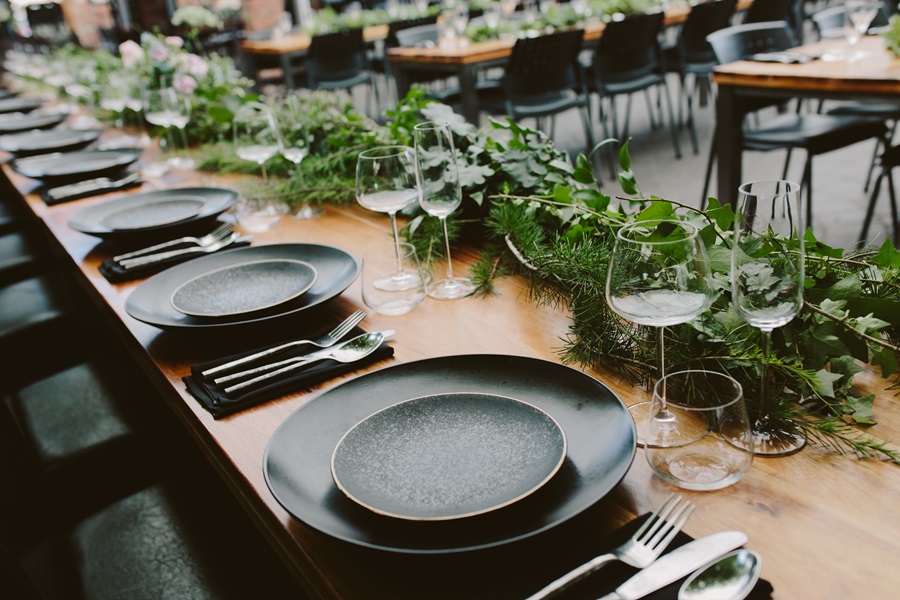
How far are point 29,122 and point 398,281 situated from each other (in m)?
2.90

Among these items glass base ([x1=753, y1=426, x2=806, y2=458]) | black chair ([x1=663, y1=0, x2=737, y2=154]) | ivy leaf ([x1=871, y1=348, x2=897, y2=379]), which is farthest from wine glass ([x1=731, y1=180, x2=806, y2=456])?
black chair ([x1=663, y1=0, x2=737, y2=154])

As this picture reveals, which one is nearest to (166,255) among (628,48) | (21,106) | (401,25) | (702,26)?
(21,106)

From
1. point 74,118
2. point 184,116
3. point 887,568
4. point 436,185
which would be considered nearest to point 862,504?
point 887,568

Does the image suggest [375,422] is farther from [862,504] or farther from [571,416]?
[862,504]

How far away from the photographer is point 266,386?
971mm

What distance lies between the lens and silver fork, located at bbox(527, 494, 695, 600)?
23.6 inches

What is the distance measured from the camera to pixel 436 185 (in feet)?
3.69

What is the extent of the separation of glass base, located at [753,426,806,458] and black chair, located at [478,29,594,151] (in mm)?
3847

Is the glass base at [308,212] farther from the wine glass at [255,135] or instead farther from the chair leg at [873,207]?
the chair leg at [873,207]

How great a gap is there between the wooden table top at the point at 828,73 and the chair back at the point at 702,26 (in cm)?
200

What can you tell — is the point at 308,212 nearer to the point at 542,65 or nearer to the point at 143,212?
the point at 143,212

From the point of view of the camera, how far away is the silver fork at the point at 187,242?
148cm

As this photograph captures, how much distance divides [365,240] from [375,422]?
78cm

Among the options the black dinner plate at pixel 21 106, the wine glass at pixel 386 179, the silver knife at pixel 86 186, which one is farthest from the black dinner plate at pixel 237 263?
the black dinner plate at pixel 21 106
